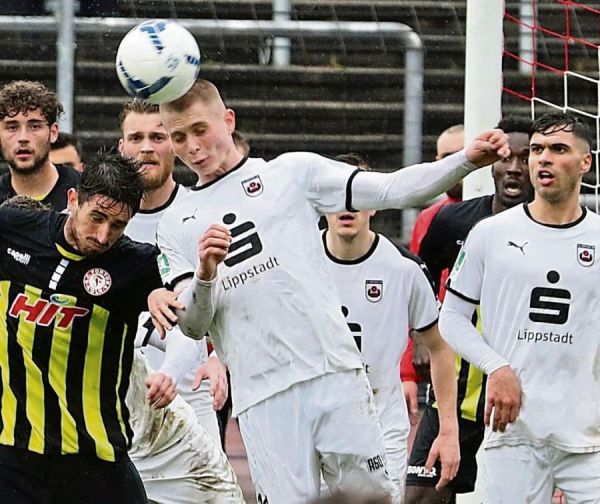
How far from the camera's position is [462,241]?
290 inches

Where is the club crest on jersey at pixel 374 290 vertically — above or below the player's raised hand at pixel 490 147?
below

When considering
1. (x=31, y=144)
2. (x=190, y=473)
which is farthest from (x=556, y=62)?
(x=190, y=473)

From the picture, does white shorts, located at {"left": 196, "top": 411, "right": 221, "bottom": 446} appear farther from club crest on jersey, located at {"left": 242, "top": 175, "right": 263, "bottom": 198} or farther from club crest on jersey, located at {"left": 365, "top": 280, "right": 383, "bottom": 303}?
club crest on jersey, located at {"left": 242, "top": 175, "right": 263, "bottom": 198}

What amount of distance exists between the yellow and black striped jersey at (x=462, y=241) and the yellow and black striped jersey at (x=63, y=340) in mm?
2461

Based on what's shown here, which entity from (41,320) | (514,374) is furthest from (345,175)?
(514,374)

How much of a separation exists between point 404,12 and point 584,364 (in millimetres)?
6452

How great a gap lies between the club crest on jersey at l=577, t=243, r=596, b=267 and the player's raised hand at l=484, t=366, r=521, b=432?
523 mm

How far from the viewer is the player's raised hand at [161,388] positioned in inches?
209

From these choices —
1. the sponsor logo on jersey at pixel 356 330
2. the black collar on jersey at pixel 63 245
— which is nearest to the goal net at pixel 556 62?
the sponsor logo on jersey at pixel 356 330

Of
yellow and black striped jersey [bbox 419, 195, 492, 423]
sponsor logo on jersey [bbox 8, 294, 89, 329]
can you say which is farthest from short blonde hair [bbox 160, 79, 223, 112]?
yellow and black striped jersey [bbox 419, 195, 492, 423]

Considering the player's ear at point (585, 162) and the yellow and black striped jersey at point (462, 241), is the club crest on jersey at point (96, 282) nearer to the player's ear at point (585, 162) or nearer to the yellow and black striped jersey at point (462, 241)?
the player's ear at point (585, 162)

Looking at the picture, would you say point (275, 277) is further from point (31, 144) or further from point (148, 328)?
point (31, 144)

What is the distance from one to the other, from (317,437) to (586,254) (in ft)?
5.44

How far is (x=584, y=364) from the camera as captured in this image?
632cm
